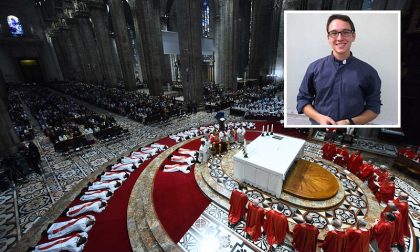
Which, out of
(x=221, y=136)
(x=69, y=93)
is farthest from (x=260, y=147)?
(x=69, y=93)

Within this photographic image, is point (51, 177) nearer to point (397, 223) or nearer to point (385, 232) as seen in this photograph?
point (385, 232)

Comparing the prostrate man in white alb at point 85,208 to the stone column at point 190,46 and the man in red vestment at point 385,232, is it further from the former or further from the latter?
the stone column at point 190,46

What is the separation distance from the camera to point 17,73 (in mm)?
38906

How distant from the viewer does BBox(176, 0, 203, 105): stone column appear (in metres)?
15.2

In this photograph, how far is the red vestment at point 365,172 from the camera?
653cm

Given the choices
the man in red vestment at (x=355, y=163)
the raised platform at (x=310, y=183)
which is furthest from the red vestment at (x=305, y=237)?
the man in red vestment at (x=355, y=163)

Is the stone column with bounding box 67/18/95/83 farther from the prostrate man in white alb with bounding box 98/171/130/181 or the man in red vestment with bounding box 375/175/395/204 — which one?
the man in red vestment with bounding box 375/175/395/204

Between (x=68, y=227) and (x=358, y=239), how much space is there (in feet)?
22.9

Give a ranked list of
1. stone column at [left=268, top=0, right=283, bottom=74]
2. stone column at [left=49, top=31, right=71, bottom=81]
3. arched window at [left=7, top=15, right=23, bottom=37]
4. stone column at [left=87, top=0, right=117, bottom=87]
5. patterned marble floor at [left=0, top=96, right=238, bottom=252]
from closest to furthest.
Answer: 1. patterned marble floor at [left=0, top=96, right=238, bottom=252]
2. stone column at [left=87, top=0, right=117, bottom=87]
3. stone column at [left=268, top=0, right=283, bottom=74]
4. arched window at [left=7, top=15, right=23, bottom=37]
5. stone column at [left=49, top=31, right=71, bottom=81]

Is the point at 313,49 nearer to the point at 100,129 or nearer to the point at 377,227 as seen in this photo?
the point at 377,227

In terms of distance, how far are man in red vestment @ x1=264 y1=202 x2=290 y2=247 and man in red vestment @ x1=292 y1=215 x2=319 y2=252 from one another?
289mm

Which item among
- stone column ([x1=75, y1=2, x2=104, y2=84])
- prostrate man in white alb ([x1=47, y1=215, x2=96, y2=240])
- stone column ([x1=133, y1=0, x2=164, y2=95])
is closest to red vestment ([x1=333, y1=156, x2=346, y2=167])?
prostrate man in white alb ([x1=47, y1=215, x2=96, y2=240])

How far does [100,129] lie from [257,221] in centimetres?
1098

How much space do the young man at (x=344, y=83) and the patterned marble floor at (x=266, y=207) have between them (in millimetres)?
3386
